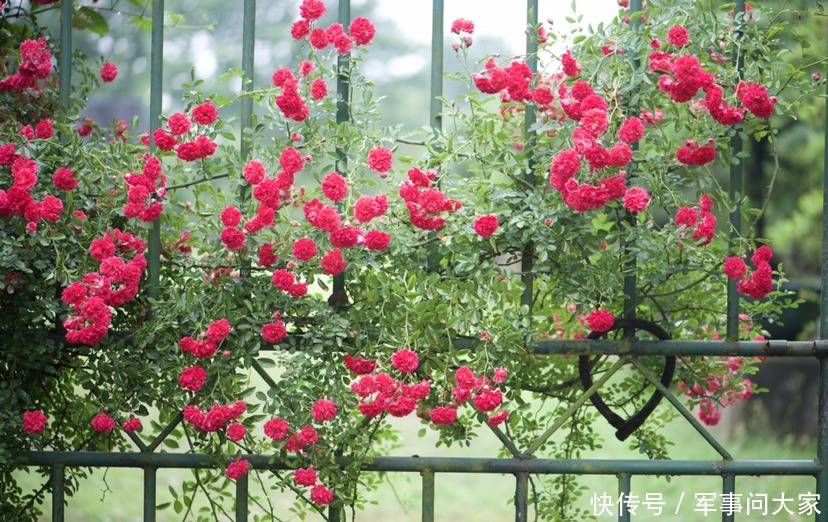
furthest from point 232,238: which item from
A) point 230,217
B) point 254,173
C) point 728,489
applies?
point 728,489

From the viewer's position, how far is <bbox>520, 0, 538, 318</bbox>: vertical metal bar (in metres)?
1.86

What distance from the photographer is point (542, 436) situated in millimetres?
1871

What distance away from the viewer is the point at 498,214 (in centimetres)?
180

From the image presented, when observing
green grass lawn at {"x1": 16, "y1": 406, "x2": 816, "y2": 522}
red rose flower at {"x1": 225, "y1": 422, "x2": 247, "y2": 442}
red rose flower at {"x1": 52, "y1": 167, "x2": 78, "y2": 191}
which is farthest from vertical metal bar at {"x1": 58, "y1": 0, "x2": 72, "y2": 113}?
green grass lawn at {"x1": 16, "y1": 406, "x2": 816, "y2": 522}

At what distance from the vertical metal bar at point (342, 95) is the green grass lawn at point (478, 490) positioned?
227 centimetres

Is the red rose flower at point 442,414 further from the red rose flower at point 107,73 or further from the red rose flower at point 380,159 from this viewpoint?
the red rose flower at point 107,73

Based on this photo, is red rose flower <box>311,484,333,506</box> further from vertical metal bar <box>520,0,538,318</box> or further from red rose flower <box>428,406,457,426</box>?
vertical metal bar <box>520,0,538,318</box>

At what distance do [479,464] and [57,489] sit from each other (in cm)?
99

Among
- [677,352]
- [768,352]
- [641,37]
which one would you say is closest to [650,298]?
[677,352]

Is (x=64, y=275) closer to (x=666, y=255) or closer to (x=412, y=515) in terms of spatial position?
(x=666, y=255)

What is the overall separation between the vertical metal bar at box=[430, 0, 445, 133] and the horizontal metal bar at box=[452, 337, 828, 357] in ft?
1.92

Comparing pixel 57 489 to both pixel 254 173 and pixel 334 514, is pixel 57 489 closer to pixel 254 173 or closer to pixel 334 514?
pixel 334 514

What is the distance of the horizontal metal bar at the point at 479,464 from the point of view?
1.84m

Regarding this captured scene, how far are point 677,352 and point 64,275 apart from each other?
1.41 metres
